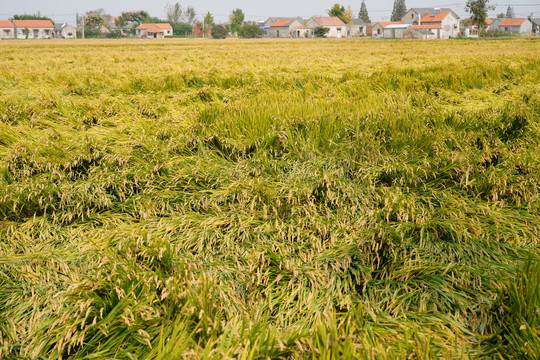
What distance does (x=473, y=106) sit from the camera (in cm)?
540

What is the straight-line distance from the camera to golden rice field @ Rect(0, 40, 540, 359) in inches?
A: 57.7

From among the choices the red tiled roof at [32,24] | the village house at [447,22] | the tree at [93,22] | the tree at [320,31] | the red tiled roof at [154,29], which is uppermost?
the tree at [93,22]

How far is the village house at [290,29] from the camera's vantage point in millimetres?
99812

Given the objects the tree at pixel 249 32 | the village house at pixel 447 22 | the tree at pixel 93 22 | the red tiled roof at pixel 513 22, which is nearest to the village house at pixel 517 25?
the red tiled roof at pixel 513 22

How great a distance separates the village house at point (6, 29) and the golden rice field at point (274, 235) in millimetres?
128027

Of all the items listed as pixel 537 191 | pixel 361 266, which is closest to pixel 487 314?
pixel 361 266

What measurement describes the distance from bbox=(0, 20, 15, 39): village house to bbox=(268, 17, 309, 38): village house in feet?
249

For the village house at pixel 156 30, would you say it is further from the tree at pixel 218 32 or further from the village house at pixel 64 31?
the tree at pixel 218 32

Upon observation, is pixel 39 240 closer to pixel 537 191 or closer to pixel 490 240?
pixel 490 240

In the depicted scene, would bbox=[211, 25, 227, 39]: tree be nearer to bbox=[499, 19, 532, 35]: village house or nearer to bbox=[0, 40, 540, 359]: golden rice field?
bbox=[0, 40, 540, 359]: golden rice field

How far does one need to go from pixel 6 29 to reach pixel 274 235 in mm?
133138

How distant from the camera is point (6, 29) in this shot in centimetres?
10175

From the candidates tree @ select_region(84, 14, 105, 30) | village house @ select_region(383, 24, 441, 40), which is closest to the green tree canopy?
village house @ select_region(383, 24, 441, 40)

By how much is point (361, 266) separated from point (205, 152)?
1917 mm
